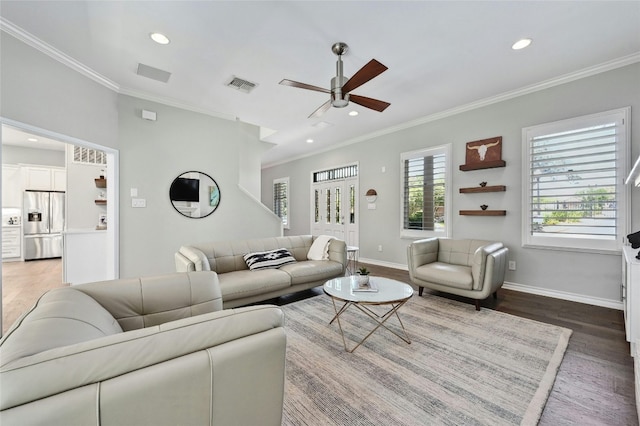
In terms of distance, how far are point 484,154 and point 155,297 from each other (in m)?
4.52

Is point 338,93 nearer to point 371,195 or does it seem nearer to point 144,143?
point 144,143

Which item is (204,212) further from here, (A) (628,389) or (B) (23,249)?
(B) (23,249)

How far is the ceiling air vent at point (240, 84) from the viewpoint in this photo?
11.3 ft

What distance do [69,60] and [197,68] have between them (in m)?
1.33

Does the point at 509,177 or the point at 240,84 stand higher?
the point at 240,84

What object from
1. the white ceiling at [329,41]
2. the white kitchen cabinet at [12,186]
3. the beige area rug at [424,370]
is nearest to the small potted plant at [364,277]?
the beige area rug at [424,370]

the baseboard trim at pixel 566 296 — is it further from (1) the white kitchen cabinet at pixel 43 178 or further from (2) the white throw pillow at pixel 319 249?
(1) the white kitchen cabinet at pixel 43 178

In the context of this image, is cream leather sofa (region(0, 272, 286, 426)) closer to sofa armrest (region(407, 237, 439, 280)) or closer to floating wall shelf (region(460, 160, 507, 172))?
sofa armrest (region(407, 237, 439, 280))

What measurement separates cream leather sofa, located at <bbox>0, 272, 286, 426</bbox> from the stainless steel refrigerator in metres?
7.54

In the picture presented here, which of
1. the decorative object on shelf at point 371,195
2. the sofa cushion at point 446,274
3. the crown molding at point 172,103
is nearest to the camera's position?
the sofa cushion at point 446,274

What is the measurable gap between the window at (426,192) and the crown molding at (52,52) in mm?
4755

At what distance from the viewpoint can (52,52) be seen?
278 centimetres

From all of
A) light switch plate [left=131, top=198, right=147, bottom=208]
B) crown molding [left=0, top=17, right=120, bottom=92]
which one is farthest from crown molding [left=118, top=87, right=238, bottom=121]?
light switch plate [left=131, top=198, right=147, bottom=208]

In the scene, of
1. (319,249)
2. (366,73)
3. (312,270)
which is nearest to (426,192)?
(319,249)
